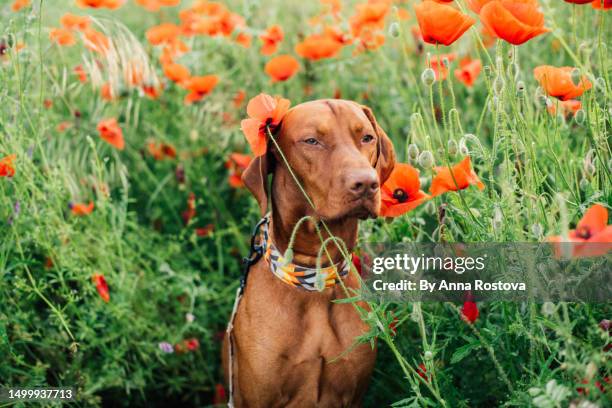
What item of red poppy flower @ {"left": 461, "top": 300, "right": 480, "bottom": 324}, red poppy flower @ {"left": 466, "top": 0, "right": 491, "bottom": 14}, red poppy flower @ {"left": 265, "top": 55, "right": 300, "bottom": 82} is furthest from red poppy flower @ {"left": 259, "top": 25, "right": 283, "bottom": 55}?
red poppy flower @ {"left": 461, "top": 300, "right": 480, "bottom": 324}

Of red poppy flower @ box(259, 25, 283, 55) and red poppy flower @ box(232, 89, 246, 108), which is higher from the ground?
red poppy flower @ box(259, 25, 283, 55)

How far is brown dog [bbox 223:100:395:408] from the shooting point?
243 cm

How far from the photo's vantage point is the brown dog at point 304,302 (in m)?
2.43

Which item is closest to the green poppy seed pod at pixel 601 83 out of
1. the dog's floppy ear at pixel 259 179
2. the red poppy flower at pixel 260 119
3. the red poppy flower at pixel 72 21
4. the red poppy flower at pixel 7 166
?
the red poppy flower at pixel 260 119

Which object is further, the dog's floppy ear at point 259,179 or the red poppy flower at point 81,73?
the red poppy flower at point 81,73

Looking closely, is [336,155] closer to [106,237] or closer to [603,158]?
[603,158]

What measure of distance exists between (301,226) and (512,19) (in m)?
1.09

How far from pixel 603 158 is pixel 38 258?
108 inches

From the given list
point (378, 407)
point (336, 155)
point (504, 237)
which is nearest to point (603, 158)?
point (504, 237)

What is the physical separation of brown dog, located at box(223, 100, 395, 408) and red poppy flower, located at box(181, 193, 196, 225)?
984 mm

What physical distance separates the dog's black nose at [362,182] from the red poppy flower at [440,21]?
489mm

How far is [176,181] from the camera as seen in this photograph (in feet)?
13.3

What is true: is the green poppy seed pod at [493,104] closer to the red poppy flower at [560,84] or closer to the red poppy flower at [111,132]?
the red poppy flower at [560,84]

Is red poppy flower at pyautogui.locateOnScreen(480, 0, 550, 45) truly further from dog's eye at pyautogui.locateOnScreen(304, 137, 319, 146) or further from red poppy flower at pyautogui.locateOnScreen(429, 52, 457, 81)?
dog's eye at pyautogui.locateOnScreen(304, 137, 319, 146)
